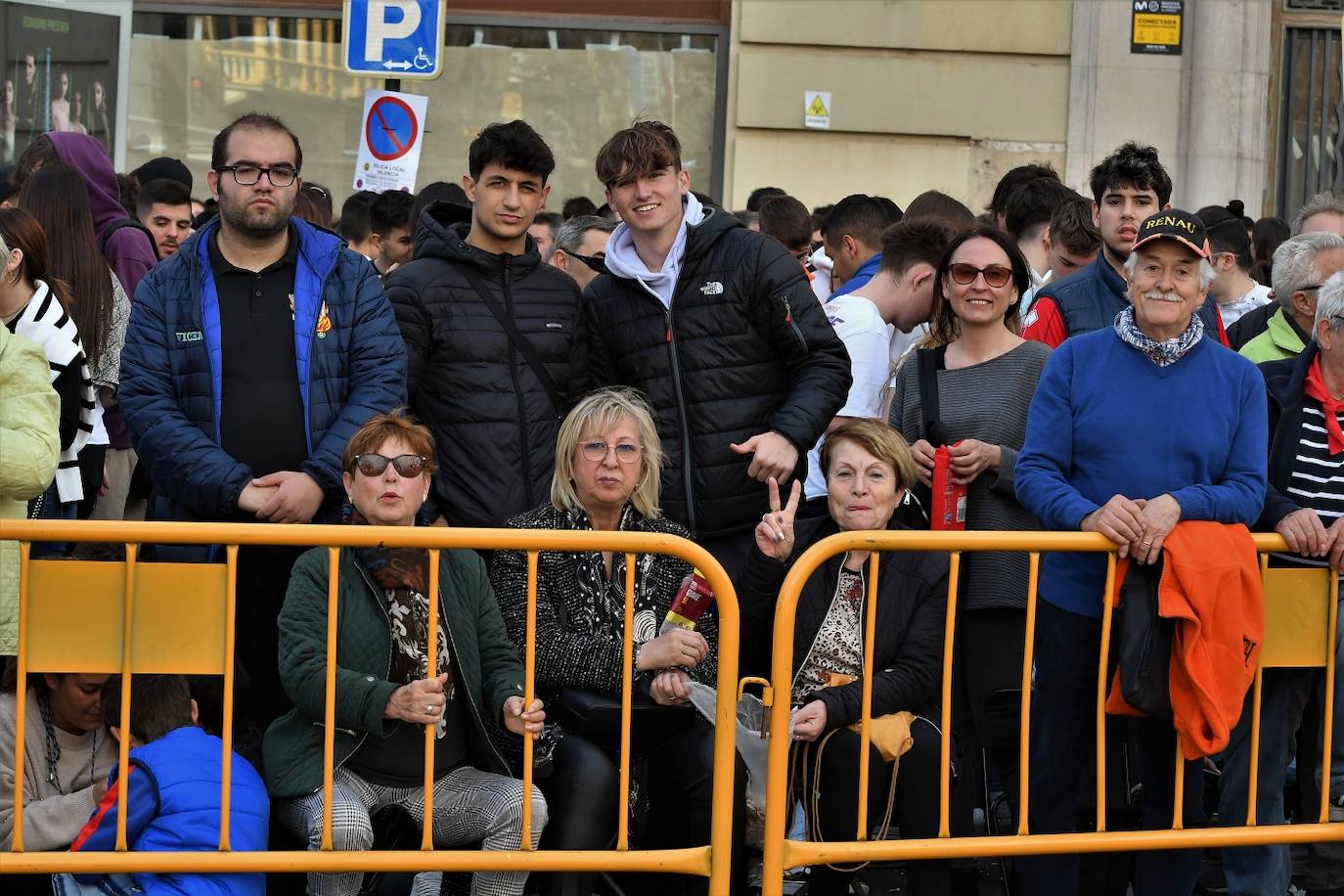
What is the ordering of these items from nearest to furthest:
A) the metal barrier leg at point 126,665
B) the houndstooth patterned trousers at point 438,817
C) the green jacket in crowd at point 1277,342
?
the metal barrier leg at point 126,665 < the houndstooth patterned trousers at point 438,817 < the green jacket in crowd at point 1277,342

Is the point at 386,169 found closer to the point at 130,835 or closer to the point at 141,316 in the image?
the point at 141,316

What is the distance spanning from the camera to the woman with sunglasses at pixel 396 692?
4723 mm

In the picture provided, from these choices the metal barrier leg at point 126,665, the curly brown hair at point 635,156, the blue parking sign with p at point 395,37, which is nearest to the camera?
the metal barrier leg at point 126,665

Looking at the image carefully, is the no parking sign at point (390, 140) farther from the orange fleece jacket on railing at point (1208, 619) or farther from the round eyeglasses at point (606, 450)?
the orange fleece jacket on railing at point (1208, 619)

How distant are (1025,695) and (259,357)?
2.55 meters

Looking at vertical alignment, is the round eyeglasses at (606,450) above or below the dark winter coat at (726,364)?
below

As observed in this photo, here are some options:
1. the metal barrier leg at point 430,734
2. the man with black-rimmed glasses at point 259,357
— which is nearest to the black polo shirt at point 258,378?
the man with black-rimmed glasses at point 259,357

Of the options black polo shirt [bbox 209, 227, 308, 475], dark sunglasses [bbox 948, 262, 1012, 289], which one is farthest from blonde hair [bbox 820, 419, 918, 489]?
black polo shirt [bbox 209, 227, 308, 475]

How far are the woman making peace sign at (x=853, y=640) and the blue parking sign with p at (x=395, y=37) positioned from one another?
14.0 ft

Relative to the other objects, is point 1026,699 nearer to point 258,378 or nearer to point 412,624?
point 412,624

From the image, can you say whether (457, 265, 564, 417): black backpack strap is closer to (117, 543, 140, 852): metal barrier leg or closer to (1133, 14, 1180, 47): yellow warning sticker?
(117, 543, 140, 852): metal barrier leg

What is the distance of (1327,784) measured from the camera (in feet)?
16.8

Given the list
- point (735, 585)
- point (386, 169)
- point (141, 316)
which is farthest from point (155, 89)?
point (735, 585)

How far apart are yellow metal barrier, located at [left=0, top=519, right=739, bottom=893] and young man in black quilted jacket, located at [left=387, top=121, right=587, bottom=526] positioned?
1.11 metres
